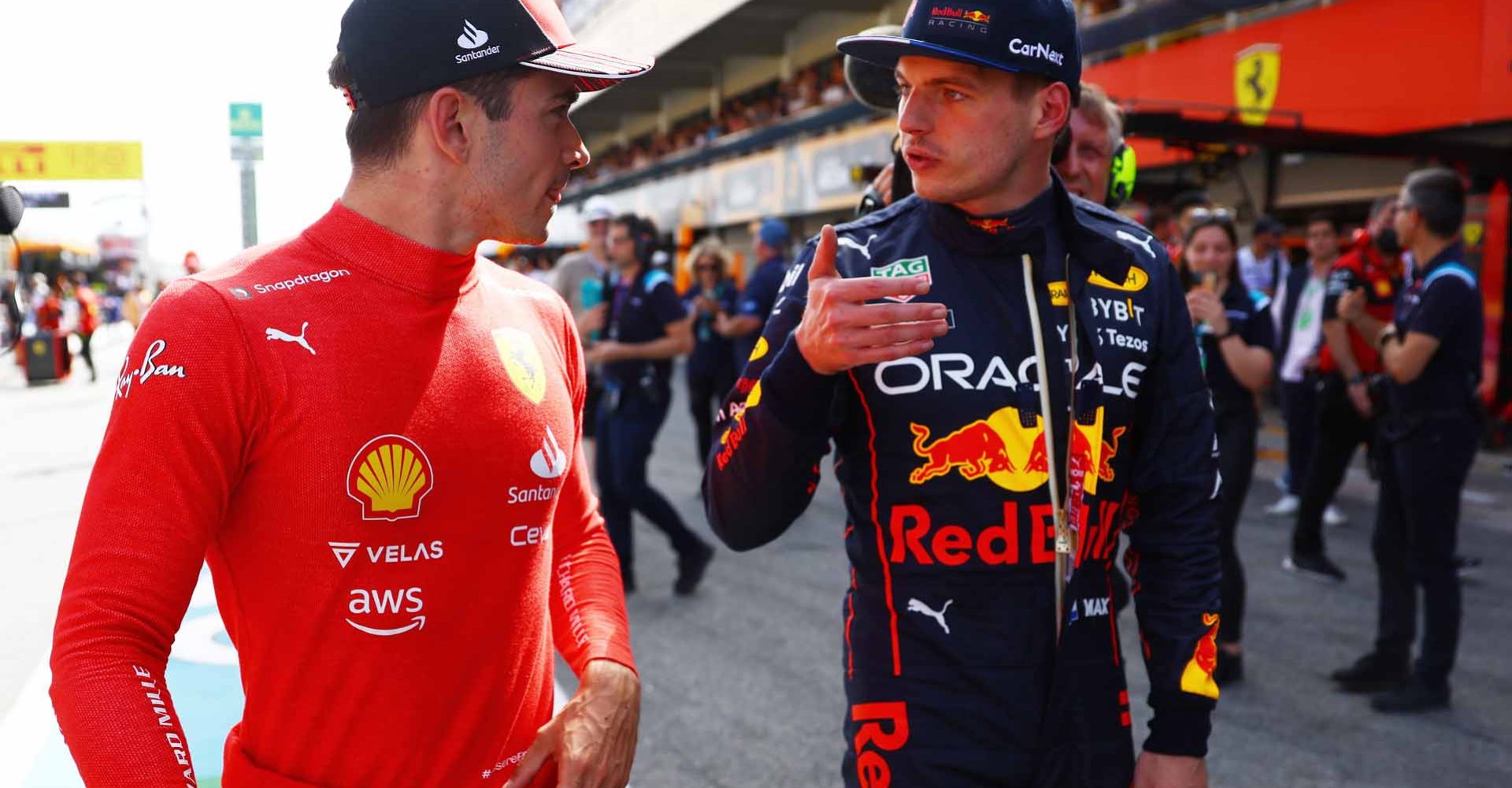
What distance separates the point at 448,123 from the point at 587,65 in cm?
20

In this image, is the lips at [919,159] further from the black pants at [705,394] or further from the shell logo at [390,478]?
the black pants at [705,394]

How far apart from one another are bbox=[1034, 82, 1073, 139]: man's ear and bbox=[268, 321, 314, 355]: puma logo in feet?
3.86

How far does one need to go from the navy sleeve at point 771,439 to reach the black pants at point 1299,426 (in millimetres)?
6313

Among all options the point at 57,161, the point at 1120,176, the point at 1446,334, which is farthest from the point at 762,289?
the point at 57,161

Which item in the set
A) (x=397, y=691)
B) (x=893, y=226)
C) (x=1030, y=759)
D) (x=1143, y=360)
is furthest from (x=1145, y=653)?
(x=397, y=691)

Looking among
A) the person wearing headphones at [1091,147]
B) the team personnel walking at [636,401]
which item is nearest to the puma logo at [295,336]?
the person wearing headphones at [1091,147]

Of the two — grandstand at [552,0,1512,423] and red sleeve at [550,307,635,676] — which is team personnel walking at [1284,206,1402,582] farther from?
red sleeve at [550,307,635,676]

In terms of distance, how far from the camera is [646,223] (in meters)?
6.36

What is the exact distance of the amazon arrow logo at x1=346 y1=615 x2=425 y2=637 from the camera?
143cm

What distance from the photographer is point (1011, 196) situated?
191 cm

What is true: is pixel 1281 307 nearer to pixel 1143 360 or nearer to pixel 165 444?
pixel 1143 360

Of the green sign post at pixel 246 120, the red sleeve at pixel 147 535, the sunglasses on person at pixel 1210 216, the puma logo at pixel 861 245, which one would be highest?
the green sign post at pixel 246 120

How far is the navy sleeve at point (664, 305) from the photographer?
20.6 feet

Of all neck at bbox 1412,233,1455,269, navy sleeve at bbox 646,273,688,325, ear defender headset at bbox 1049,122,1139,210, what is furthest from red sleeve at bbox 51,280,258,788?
navy sleeve at bbox 646,273,688,325
